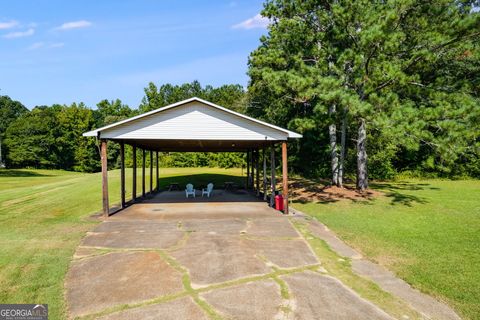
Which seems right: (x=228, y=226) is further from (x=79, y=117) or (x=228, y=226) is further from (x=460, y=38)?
(x=79, y=117)

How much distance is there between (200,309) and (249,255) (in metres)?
2.48

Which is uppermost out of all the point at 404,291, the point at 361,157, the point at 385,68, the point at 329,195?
the point at 385,68

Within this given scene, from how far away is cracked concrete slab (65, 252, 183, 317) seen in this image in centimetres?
500

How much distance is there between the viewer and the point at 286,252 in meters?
7.39

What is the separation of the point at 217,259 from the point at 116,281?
1.97 m

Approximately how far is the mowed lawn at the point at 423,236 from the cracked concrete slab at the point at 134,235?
4.59m

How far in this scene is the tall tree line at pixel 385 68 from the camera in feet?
37.7

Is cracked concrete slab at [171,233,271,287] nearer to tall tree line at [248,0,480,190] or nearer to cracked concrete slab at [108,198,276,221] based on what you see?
cracked concrete slab at [108,198,276,221]

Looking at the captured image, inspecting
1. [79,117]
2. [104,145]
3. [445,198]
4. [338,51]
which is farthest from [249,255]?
[79,117]

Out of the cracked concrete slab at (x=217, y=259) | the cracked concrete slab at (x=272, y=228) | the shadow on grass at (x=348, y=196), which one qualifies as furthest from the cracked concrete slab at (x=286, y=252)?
the shadow on grass at (x=348, y=196)

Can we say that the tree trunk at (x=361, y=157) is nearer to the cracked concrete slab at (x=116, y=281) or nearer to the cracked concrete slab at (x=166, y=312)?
the cracked concrete slab at (x=116, y=281)

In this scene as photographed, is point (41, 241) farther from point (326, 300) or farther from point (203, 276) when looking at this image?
point (326, 300)

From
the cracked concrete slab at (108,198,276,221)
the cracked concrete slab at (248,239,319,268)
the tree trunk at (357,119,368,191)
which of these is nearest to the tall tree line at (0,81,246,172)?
the tree trunk at (357,119,368,191)

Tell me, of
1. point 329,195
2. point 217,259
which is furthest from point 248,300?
point 329,195
